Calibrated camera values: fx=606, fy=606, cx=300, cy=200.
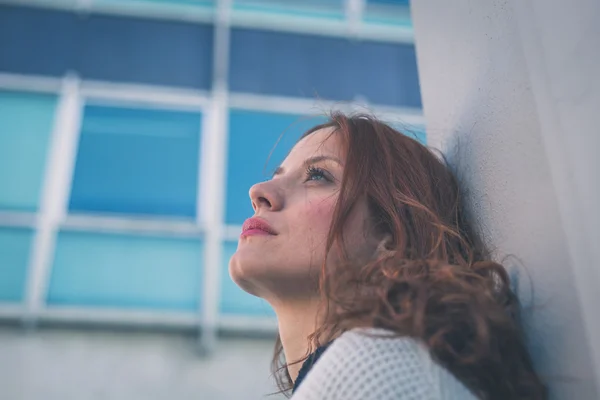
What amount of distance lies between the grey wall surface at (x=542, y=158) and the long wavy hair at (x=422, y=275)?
0.13ft

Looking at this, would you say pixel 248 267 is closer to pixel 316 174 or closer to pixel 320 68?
pixel 316 174

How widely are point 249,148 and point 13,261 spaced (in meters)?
1.77

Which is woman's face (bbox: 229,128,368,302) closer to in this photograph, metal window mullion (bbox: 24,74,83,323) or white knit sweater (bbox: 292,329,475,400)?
white knit sweater (bbox: 292,329,475,400)

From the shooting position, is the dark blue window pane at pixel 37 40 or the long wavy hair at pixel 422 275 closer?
the long wavy hair at pixel 422 275

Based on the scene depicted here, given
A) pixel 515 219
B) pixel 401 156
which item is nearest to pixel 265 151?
pixel 401 156

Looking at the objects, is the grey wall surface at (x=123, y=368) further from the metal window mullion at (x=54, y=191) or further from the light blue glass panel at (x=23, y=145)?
the light blue glass panel at (x=23, y=145)

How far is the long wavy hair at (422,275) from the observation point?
0.73m

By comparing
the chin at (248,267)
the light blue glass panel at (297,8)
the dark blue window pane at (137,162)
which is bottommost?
the chin at (248,267)

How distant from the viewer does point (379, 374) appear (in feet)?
2.21

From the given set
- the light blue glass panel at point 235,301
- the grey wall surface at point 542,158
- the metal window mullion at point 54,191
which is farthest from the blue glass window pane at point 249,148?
the grey wall surface at point 542,158

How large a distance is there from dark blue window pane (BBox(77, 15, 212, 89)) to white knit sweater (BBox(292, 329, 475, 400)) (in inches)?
165

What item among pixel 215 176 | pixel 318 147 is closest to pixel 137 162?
pixel 215 176

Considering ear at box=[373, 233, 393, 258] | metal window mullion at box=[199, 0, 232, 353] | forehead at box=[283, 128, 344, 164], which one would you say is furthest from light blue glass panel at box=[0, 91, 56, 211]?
ear at box=[373, 233, 393, 258]

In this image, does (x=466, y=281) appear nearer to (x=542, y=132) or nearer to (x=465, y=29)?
(x=542, y=132)
